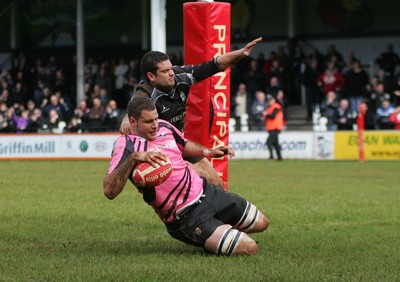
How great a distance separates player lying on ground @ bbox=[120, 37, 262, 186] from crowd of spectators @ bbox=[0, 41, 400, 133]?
18242mm

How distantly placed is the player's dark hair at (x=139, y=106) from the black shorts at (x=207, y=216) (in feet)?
3.09

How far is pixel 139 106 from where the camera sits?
8117 millimetres

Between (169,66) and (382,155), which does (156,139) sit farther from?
(382,155)

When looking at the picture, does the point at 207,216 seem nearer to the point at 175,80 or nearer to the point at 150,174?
the point at 150,174

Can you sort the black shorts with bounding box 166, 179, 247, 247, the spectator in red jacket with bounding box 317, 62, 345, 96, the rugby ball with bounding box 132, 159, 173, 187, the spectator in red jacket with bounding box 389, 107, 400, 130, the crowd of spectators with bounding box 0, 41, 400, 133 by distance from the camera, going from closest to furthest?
1. the rugby ball with bounding box 132, 159, 173, 187
2. the black shorts with bounding box 166, 179, 247, 247
3. the spectator in red jacket with bounding box 389, 107, 400, 130
4. the crowd of spectators with bounding box 0, 41, 400, 133
5. the spectator in red jacket with bounding box 317, 62, 345, 96

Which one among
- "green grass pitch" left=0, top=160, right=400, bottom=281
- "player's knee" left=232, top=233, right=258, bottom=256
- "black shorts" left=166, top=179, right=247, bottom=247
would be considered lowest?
"green grass pitch" left=0, top=160, right=400, bottom=281

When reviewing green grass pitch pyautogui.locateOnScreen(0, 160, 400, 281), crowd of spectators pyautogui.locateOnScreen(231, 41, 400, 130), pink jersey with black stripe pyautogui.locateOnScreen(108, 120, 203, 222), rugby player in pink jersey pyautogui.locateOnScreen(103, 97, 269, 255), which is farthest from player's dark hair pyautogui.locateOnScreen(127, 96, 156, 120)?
crowd of spectators pyautogui.locateOnScreen(231, 41, 400, 130)

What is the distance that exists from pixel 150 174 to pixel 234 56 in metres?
1.80

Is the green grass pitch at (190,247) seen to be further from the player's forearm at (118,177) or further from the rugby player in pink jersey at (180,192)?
the player's forearm at (118,177)

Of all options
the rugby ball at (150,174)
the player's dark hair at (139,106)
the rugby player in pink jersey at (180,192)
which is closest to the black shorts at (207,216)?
the rugby player in pink jersey at (180,192)

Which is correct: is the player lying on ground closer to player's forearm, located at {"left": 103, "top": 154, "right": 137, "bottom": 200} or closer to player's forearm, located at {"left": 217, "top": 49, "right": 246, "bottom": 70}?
player's forearm, located at {"left": 217, "top": 49, "right": 246, "bottom": 70}

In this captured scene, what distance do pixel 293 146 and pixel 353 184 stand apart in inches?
415

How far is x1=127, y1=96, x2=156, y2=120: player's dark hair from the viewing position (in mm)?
8102

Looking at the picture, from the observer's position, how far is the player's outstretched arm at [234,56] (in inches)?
358
